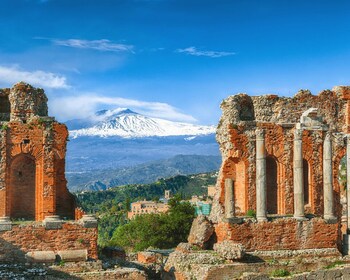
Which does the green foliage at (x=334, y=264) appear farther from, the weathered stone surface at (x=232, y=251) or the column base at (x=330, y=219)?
the weathered stone surface at (x=232, y=251)

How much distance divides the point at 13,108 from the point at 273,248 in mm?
13966

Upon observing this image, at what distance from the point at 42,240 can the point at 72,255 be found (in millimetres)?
1456

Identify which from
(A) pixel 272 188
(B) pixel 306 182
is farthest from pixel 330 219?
(A) pixel 272 188

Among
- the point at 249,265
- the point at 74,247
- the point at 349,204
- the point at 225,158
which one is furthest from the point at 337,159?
the point at 74,247

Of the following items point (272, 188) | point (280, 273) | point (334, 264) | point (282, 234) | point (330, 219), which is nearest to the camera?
point (280, 273)

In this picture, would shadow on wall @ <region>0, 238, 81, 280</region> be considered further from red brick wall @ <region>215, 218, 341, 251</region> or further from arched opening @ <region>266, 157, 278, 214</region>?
arched opening @ <region>266, 157, 278, 214</region>

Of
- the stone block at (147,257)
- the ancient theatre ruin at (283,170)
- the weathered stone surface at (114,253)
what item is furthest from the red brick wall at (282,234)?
the weathered stone surface at (114,253)

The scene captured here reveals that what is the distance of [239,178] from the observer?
31.8m

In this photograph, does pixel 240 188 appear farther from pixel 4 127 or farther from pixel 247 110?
pixel 4 127

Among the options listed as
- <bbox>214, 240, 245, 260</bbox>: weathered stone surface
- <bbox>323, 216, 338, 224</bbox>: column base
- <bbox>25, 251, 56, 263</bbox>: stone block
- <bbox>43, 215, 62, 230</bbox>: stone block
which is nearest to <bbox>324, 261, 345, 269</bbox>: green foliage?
<bbox>323, 216, 338, 224</bbox>: column base

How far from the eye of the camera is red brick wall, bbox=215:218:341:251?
1139 inches

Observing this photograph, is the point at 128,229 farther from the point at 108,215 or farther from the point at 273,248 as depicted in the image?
the point at 108,215

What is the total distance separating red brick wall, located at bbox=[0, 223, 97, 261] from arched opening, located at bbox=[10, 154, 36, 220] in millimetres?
2981

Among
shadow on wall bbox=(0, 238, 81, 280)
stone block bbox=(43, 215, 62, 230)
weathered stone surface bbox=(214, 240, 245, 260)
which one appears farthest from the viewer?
weathered stone surface bbox=(214, 240, 245, 260)
